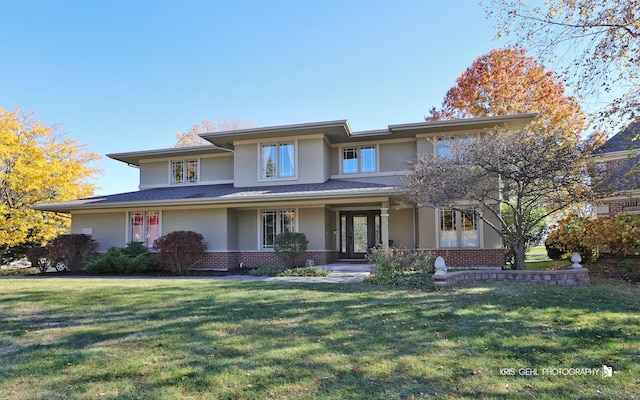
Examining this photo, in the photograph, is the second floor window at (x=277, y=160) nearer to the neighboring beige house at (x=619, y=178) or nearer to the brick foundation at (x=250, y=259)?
the brick foundation at (x=250, y=259)

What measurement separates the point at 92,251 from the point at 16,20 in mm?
8859

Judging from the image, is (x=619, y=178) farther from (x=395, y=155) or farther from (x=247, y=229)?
(x=247, y=229)

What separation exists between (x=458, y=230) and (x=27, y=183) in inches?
680

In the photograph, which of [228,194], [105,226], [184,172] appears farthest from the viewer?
[184,172]

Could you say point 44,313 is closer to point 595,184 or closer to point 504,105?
point 595,184

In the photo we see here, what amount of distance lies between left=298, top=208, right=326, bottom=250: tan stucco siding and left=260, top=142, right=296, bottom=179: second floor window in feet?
5.65

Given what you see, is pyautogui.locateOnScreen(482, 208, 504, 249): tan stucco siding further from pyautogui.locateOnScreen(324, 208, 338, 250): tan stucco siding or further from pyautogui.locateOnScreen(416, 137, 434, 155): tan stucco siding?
pyautogui.locateOnScreen(324, 208, 338, 250): tan stucco siding

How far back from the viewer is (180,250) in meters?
13.4

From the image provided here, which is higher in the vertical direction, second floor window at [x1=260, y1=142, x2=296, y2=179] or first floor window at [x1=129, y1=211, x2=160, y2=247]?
second floor window at [x1=260, y1=142, x2=296, y2=179]

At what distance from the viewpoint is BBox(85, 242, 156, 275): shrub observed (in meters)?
13.4

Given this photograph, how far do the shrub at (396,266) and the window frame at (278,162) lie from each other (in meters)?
6.07

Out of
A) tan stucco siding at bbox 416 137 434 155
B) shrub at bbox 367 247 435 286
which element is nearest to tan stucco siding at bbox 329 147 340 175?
tan stucco siding at bbox 416 137 434 155

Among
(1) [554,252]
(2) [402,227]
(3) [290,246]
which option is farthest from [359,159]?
(1) [554,252]

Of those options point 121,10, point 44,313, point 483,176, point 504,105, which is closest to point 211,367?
point 44,313
